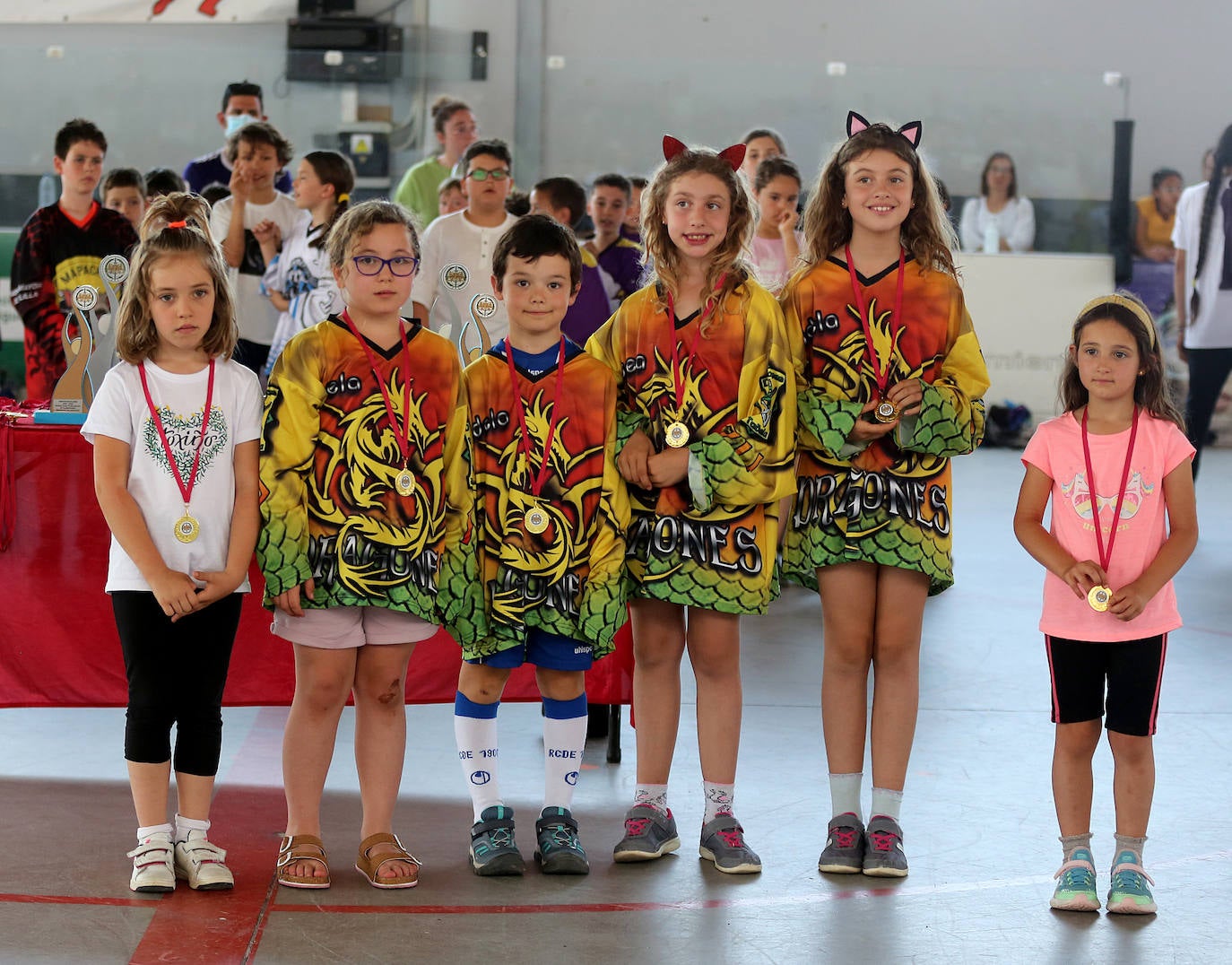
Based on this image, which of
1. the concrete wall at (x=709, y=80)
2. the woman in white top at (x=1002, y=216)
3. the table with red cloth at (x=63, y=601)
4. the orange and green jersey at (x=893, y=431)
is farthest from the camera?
the woman in white top at (x=1002, y=216)

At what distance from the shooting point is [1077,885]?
266 centimetres

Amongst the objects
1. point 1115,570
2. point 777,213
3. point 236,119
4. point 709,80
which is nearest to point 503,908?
point 1115,570

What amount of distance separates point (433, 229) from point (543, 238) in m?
2.11

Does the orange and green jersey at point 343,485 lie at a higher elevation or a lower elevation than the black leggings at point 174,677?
higher

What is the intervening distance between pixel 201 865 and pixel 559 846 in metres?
0.64

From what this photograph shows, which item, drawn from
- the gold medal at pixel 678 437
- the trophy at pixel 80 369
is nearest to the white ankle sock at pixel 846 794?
the gold medal at pixel 678 437

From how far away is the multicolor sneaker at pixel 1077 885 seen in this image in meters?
2.64

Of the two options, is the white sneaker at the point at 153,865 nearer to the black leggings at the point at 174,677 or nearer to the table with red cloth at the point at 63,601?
the black leggings at the point at 174,677

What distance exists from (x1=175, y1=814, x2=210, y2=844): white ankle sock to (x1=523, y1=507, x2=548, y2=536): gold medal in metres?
0.78

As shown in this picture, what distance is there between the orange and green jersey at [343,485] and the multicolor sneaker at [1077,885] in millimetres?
1219

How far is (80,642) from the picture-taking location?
3301 mm

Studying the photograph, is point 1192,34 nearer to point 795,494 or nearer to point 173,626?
point 795,494

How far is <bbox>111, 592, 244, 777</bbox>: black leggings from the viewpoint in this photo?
8.64 ft

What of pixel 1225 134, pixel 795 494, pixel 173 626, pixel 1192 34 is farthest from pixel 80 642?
pixel 1192 34
